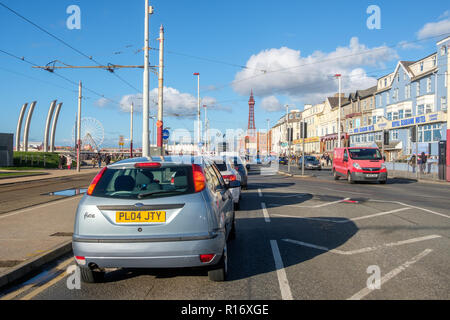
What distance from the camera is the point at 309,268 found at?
202 inches

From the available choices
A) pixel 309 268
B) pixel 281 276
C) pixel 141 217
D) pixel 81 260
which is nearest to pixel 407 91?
pixel 309 268

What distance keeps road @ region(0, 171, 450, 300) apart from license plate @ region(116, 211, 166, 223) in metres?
0.81

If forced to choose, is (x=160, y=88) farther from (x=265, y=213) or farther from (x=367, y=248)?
(x=367, y=248)

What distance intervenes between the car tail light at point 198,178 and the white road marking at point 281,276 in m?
1.46

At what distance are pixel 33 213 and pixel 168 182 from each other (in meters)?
6.34

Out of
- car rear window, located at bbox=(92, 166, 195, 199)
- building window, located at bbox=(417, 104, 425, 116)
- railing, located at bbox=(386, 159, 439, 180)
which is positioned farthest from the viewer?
building window, located at bbox=(417, 104, 425, 116)

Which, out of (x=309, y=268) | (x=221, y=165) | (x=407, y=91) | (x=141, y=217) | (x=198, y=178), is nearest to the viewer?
(x=141, y=217)

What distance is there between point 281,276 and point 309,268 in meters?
0.55

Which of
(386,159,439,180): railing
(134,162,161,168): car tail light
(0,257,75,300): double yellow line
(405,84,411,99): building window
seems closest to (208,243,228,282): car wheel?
(134,162,161,168): car tail light

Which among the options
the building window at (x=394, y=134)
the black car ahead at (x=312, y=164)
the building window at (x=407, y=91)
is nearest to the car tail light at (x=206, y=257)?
the black car ahead at (x=312, y=164)

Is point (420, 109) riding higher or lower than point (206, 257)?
higher

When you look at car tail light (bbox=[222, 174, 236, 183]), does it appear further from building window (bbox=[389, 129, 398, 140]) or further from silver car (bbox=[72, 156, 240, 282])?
building window (bbox=[389, 129, 398, 140])

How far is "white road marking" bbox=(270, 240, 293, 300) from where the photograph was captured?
412cm
